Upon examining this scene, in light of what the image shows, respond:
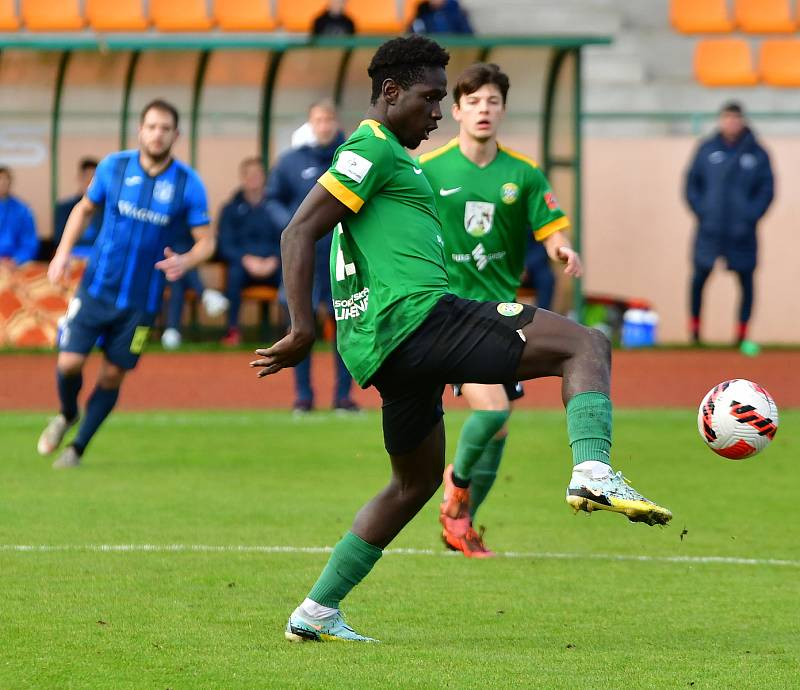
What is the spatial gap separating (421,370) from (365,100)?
1407 cm

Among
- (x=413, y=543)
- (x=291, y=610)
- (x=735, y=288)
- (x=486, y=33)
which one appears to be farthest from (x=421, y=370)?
(x=486, y=33)

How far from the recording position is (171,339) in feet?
59.6

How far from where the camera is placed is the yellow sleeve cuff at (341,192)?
5254mm

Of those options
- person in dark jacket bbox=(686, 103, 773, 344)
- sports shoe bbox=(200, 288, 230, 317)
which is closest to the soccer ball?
sports shoe bbox=(200, 288, 230, 317)

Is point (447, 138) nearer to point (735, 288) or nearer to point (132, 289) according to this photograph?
point (735, 288)

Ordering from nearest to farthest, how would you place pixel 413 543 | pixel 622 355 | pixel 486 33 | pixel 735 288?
pixel 413 543 → pixel 622 355 → pixel 735 288 → pixel 486 33

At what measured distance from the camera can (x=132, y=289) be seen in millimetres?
10648

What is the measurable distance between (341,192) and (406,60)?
1.74ft

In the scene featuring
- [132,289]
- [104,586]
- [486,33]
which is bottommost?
[104,586]

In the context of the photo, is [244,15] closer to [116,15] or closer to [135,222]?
[116,15]

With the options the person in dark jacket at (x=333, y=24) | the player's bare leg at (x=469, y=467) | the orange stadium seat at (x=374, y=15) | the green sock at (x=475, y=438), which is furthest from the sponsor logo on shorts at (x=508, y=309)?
the orange stadium seat at (x=374, y=15)

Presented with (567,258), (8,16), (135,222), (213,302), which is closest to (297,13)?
(8,16)

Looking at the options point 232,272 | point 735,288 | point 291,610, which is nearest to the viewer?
point 291,610

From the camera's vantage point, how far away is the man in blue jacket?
60.5 feet
